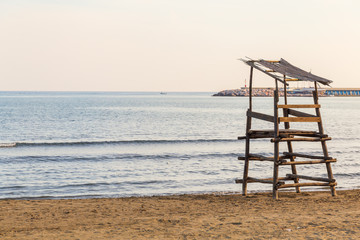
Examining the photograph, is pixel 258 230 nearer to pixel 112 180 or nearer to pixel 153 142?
pixel 112 180

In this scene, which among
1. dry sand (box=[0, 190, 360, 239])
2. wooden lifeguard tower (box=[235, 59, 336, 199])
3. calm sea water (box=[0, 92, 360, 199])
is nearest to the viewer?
dry sand (box=[0, 190, 360, 239])

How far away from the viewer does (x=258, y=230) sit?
7.57m

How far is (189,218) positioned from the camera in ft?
28.7

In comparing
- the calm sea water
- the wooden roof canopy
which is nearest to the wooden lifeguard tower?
the wooden roof canopy

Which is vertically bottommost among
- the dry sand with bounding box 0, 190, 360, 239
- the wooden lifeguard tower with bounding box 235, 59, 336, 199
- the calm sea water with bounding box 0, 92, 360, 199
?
the calm sea water with bounding box 0, 92, 360, 199

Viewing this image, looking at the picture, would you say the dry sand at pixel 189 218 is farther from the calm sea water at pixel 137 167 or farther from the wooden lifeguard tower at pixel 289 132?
the calm sea water at pixel 137 167

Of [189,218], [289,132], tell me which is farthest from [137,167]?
[189,218]

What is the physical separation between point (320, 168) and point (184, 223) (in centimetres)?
1118

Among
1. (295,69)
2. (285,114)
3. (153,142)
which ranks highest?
(295,69)

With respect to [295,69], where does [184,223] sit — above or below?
below

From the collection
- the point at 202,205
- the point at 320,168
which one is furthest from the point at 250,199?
the point at 320,168

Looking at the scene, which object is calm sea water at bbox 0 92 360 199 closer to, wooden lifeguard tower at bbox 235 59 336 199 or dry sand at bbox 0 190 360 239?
dry sand at bbox 0 190 360 239

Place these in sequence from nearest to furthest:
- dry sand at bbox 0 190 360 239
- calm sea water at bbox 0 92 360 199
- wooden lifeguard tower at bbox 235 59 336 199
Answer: dry sand at bbox 0 190 360 239 → wooden lifeguard tower at bbox 235 59 336 199 → calm sea water at bbox 0 92 360 199

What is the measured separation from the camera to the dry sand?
7.44m
